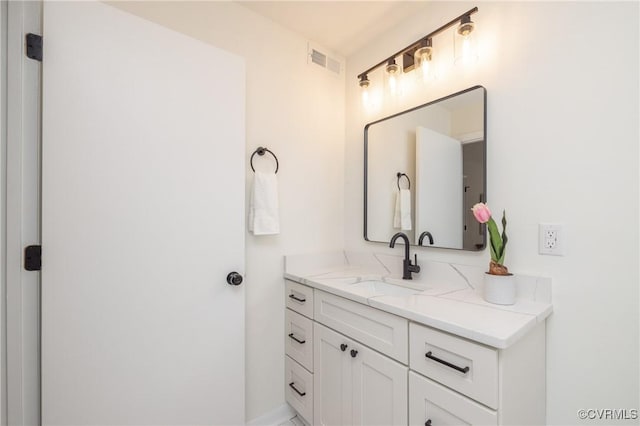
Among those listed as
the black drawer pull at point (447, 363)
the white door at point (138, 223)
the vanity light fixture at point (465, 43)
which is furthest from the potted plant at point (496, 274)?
the white door at point (138, 223)

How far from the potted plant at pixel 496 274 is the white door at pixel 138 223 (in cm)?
113

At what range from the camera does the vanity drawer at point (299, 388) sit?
158cm

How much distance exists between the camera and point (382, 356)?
1.17 meters

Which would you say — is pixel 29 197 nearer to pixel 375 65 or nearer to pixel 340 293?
pixel 340 293

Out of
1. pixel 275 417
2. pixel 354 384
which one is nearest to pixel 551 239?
pixel 354 384

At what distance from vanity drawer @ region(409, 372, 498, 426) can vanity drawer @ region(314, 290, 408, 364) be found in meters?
0.10

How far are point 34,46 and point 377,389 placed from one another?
185 centimetres

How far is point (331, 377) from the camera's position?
4.67ft

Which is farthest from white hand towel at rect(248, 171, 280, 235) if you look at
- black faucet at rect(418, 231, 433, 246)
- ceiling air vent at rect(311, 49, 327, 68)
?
ceiling air vent at rect(311, 49, 327, 68)

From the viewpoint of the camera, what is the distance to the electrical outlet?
1.13 meters

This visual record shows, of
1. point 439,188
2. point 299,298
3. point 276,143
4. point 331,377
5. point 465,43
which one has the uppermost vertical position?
point 465,43

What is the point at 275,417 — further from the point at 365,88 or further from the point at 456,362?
the point at 365,88

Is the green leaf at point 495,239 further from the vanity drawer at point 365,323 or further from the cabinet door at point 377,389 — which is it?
the cabinet door at point 377,389

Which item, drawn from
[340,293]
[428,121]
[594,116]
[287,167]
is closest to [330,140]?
[287,167]
